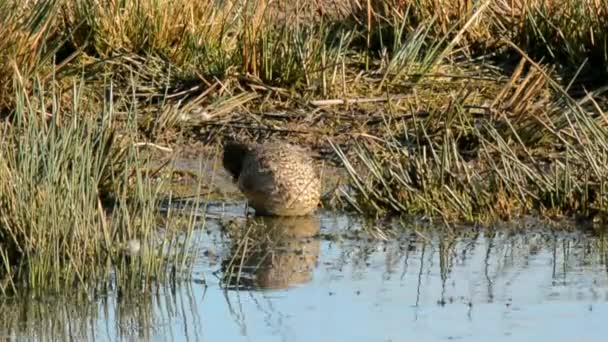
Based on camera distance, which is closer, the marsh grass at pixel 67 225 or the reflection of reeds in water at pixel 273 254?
the marsh grass at pixel 67 225

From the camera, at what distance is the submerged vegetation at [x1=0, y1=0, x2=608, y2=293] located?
8133mm

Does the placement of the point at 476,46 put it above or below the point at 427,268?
above

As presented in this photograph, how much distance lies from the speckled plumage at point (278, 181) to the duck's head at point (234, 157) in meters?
0.08

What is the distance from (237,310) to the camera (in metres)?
6.50

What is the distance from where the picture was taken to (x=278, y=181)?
26.4 feet

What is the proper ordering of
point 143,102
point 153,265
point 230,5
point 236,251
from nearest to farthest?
point 153,265 → point 236,251 → point 143,102 → point 230,5

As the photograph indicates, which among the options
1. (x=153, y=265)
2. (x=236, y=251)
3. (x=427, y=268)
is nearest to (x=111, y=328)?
(x=153, y=265)

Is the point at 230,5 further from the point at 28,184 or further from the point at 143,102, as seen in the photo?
the point at 28,184

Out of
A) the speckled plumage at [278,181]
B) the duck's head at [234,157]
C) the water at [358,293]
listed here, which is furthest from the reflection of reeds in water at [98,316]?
the duck's head at [234,157]

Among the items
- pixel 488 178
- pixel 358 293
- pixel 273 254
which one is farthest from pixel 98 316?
pixel 488 178

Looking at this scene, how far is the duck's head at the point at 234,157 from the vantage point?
8.33 meters

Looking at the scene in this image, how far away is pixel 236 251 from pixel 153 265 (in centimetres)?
61

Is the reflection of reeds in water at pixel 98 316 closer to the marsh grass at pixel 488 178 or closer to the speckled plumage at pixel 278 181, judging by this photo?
the speckled plumage at pixel 278 181

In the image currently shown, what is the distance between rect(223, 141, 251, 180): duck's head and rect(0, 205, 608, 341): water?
392mm
